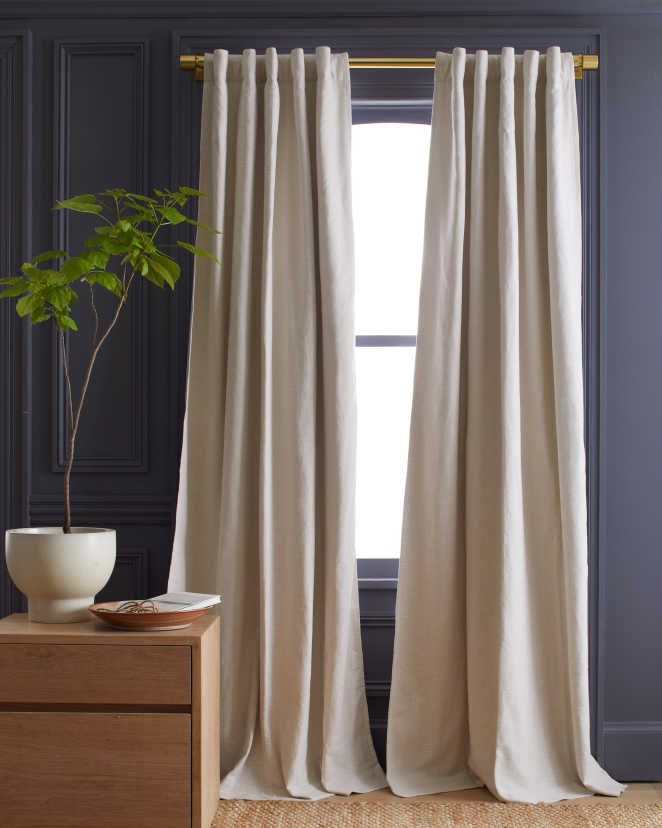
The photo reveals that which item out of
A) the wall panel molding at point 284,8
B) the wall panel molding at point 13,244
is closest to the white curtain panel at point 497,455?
the wall panel molding at point 284,8

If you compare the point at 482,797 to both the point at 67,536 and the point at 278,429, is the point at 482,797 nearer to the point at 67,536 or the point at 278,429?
the point at 278,429

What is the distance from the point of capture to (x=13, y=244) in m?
2.65

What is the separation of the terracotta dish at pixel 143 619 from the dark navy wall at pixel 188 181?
539 millimetres

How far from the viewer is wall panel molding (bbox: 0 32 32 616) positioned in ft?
8.64

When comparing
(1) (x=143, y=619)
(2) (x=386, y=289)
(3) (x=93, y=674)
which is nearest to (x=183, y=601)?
(1) (x=143, y=619)

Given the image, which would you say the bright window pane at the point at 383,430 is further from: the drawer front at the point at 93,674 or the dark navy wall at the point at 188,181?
the drawer front at the point at 93,674

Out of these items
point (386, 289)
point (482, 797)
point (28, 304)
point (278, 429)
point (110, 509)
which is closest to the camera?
point (28, 304)

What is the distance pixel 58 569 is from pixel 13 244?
112 centimetres

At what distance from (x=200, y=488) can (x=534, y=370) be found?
3.46ft

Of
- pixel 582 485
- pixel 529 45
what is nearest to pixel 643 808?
pixel 582 485

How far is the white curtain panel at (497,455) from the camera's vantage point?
7.91 ft

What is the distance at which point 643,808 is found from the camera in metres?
2.34

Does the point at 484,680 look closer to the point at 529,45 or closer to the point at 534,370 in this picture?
the point at 534,370

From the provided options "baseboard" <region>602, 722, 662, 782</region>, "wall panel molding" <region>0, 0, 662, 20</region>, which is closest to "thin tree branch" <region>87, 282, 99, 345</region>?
"wall panel molding" <region>0, 0, 662, 20</region>
